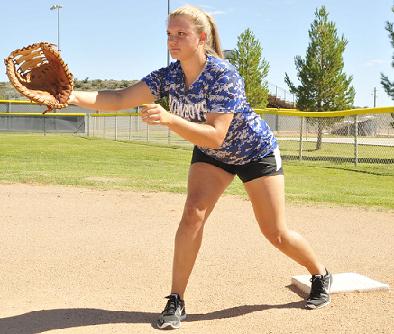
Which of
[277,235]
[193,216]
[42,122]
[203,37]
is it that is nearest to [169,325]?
[193,216]

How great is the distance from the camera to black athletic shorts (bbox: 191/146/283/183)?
369 centimetres

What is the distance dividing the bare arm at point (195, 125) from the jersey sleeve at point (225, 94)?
0.04 meters

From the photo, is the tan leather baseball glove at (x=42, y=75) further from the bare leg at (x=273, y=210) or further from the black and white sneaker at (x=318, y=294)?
the black and white sneaker at (x=318, y=294)

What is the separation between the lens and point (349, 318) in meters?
3.78

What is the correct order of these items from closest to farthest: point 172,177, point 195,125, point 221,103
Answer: point 195,125, point 221,103, point 172,177

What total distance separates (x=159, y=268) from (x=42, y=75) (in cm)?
210

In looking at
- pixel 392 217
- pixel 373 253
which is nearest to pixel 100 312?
pixel 373 253

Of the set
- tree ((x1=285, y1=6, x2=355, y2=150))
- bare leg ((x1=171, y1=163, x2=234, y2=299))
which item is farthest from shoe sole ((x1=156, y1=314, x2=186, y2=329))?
tree ((x1=285, y1=6, x2=355, y2=150))

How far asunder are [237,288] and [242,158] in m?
1.26

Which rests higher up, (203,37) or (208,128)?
(203,37)

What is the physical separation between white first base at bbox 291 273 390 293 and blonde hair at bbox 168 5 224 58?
5.97 feet

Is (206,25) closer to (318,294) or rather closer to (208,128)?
(208,128)

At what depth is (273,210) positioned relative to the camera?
3736mm

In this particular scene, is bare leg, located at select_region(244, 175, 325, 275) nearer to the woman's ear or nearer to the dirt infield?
the dirt infield
